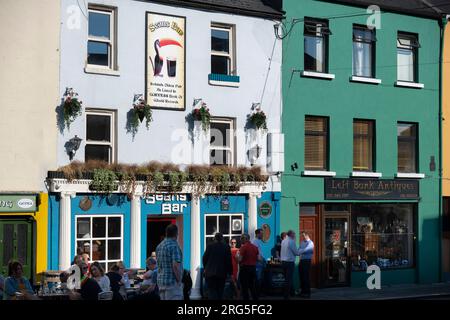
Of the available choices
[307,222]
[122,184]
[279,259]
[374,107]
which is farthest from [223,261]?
[374,107]

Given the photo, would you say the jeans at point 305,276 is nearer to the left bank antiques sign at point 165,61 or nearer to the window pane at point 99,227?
the left bank antiques sign at point 165,61

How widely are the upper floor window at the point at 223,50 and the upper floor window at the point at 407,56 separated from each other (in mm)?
6660

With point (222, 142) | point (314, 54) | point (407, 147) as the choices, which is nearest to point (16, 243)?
point (222, 142)

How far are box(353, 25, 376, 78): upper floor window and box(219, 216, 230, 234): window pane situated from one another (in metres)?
6.79

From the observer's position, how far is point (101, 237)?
74.2ft

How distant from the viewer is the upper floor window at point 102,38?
22.9 metres

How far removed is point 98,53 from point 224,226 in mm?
6156

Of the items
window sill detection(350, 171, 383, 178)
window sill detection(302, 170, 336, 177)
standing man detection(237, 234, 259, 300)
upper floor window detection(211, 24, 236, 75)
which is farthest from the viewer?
window sill detection(350, 171, 383, 178)

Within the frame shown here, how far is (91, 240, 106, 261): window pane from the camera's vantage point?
22.5m

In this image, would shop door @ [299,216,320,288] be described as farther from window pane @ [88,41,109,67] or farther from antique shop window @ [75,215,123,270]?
window pane @ [88,41,109,67]

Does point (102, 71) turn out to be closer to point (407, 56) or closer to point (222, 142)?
point (222, 142)

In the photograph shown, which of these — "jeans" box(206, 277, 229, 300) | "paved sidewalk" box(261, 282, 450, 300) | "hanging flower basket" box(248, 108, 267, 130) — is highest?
"hanging flower basket" box(248, 108, 267, 130)

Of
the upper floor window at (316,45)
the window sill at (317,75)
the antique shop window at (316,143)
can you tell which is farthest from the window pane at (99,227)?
the upper floor window at (316,45)

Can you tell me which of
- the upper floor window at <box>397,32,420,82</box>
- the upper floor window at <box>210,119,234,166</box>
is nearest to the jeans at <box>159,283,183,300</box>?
the upper floor window at <box>210,119,234,166</box>
